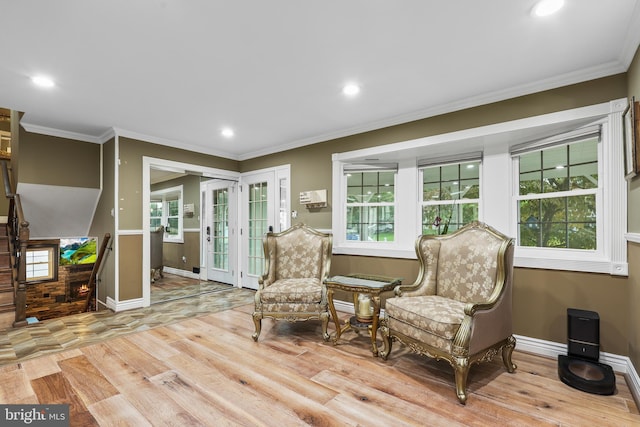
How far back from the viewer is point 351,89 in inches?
108

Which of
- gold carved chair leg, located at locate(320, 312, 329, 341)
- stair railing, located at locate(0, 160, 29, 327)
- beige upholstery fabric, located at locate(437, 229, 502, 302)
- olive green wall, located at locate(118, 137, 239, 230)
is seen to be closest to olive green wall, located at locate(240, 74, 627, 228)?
beige upholstery fabric, located at locate(437, 229, 502, 302)

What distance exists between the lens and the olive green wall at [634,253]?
199 centimetres

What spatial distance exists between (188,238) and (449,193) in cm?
497

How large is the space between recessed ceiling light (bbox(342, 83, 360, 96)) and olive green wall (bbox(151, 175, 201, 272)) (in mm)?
3943

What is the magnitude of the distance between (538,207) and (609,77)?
45.5 inches

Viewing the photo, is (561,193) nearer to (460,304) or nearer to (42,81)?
(460,304)

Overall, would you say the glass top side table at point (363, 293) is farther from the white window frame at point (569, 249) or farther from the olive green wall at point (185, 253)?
the olive green wall at point (185, 253)

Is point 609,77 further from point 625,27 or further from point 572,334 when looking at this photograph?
point 572,334

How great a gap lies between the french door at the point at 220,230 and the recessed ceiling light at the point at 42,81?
2.94 m

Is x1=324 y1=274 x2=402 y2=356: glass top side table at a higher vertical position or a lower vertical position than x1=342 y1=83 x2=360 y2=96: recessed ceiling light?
lower

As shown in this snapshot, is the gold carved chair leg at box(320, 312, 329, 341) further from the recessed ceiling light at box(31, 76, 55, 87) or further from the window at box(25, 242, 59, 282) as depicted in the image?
the window at box(25, 242, 59, 282)

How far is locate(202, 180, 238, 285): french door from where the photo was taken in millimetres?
5352

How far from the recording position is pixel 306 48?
2.10 metres

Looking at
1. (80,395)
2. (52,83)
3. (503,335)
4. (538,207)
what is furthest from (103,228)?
(538,207)
